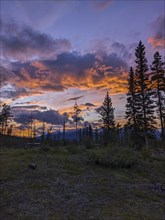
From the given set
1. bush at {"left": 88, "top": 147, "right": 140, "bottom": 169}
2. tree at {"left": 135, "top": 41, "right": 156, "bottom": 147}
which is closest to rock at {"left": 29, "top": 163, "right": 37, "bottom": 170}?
bush at {"left": 88, "top": 147, "right": 140, "bottom": 169}

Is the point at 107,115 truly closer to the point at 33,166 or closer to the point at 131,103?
the point at 131,103

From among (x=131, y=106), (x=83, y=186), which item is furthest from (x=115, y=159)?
(x=131, y=106)

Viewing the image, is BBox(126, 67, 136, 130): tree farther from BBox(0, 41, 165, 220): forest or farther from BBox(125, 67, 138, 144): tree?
BBox(0, 41, 165, 220): forest

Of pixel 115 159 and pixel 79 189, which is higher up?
pixel 115 159

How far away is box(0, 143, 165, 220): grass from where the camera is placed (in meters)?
12.4

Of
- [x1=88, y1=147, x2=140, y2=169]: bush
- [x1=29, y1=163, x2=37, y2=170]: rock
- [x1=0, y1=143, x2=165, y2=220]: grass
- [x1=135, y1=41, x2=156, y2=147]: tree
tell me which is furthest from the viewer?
[x1=135, y1=41, x2=156, y2=147]: tree

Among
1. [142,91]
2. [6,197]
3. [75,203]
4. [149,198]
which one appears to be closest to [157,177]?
[149,198]

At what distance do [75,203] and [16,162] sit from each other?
913cm

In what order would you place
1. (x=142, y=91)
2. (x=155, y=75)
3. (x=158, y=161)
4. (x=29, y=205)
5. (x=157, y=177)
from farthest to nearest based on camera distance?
(x=155, y=75) < (x=142, y=91) < (x=158, y=161) < (x=157, y=177) < (x=29, y=205)

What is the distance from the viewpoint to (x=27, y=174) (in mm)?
17844

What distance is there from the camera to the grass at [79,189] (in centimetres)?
1240

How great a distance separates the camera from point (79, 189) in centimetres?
1527

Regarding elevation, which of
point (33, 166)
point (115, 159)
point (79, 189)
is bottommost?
point (79, 189)

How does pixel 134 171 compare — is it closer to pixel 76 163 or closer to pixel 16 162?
pixel 76 163
